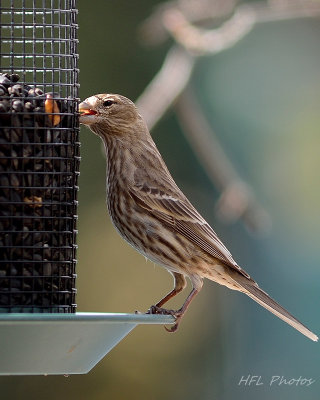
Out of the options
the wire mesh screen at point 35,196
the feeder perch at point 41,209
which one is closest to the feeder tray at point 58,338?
the feeder perch at point 41,209

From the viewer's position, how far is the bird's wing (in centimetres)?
Answer: 896

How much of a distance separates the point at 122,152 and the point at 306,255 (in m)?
5.05

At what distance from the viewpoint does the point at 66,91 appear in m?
8.48

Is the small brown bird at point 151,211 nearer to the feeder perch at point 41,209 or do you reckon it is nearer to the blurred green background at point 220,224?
the feeder perch at point 41,209

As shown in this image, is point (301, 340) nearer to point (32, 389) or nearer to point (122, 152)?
point (32, 389)

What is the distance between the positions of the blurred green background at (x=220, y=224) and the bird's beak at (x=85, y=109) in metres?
4.98

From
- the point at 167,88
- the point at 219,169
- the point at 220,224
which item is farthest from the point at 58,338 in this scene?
the point at 220,224

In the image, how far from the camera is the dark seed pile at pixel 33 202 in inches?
311

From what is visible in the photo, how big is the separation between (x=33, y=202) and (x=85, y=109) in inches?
42.2

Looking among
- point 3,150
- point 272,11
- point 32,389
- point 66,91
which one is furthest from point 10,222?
point 32,389

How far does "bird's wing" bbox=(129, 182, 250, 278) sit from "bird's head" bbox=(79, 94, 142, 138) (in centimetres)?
41

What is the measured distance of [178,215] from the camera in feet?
29.9

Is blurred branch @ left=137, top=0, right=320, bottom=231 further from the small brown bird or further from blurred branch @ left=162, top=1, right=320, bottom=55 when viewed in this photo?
the small brown bird

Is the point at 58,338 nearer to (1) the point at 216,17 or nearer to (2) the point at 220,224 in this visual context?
(1) the point at 216,17
